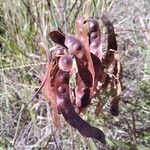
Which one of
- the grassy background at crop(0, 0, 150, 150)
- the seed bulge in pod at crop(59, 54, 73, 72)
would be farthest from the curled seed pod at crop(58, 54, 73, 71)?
the grassy background at crop(0, 0, 150, 150)

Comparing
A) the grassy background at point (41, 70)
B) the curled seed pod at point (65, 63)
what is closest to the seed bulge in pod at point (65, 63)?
the curled seed pod at point (65, 63)

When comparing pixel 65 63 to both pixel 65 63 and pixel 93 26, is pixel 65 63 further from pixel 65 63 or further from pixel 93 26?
pixel 93 26

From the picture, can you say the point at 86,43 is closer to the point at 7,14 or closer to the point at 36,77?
the point at 36,77

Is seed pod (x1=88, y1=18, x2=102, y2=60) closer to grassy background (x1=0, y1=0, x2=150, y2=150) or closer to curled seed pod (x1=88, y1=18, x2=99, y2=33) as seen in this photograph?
curled seed pod (x1=88, y1=18, x2=99, y2=33)

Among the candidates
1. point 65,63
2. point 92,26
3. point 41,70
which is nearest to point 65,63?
point 65,63

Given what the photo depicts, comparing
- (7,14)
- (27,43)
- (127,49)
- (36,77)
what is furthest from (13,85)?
(127,49)

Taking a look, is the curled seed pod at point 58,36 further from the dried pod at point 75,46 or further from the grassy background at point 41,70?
the grassy background at point 41,70
